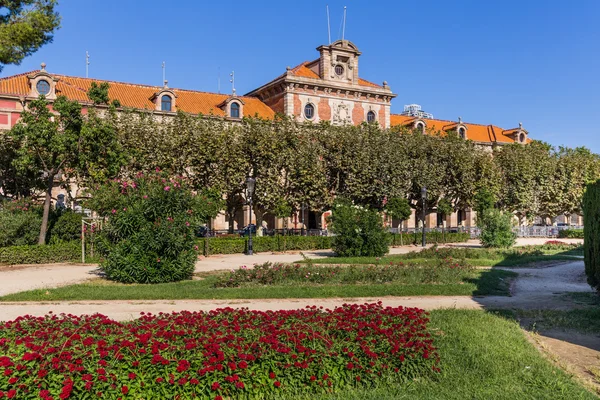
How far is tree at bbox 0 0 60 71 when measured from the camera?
18.0 metres

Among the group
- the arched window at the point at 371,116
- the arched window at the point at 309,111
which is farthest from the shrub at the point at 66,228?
the arched window at the point at 371,116

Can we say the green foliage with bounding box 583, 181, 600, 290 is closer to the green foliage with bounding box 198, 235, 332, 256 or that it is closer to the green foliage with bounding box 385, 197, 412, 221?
the green foliage with bounding box 198, 235, 332, 256

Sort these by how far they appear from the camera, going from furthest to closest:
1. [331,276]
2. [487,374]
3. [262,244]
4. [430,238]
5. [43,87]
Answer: [43,87]
[430,238]
[262,244]
[331,276]
[487,374]

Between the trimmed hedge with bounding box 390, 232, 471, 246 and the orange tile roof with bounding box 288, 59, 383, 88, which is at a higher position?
the orange tile roof with bounding box 288, 59, 383, 88

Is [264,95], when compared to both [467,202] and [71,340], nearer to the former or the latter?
[467,202]

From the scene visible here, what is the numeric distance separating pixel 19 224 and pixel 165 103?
84.7 ft

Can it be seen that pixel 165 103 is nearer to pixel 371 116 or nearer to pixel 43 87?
pixel 43 87

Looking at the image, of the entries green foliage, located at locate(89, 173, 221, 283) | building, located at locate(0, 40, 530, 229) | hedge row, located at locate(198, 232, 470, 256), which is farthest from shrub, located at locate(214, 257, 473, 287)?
building, located at locate(0, 40, 530, 229)

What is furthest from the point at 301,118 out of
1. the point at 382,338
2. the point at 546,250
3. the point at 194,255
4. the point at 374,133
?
the point at 382,338

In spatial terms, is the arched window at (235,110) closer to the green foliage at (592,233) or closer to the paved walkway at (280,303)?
the paved walkway at (280,303)

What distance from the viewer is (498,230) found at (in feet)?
Result: 86.8

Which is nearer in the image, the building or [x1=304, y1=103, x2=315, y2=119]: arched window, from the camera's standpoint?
the building

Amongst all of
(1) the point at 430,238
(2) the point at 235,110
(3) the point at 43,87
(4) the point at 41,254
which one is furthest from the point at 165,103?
(4) the point at 41,254

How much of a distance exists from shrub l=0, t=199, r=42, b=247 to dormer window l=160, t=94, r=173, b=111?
75.9 feet
